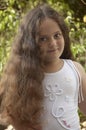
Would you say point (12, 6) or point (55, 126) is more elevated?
point (12, 6)

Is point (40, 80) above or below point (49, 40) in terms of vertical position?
below

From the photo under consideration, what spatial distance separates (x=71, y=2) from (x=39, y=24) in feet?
8.19

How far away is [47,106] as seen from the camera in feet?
5.06

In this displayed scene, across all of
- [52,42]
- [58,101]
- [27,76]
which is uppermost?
[52,42]

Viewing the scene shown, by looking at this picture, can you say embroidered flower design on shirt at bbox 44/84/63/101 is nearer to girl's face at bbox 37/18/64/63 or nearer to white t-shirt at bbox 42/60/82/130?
white t-shirt at bbox 42/60/82/130

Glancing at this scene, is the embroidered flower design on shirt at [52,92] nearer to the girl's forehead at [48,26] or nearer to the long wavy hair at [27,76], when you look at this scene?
the long wavy hair at [27,76]

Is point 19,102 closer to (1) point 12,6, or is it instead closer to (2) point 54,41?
(2) point 54,41

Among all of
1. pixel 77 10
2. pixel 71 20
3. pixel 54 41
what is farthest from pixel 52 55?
pixel 77 10

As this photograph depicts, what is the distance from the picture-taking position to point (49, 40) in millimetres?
1484

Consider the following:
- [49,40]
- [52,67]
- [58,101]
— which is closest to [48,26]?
[49,40]

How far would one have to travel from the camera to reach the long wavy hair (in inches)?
59.1

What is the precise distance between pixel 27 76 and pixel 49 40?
0.17 metres

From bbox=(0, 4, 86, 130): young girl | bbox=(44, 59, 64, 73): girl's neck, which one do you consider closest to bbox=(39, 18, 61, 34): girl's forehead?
bbox=(0, 4, 86, 130): young girl

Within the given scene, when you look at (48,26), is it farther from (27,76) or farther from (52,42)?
(27,76)
